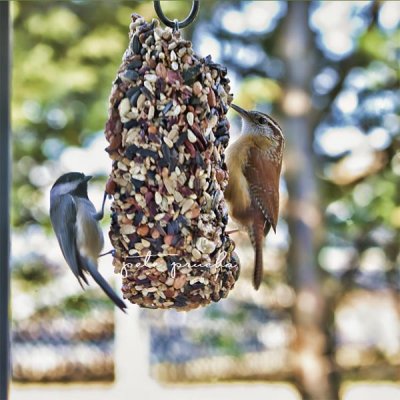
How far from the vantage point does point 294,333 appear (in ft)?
13.9

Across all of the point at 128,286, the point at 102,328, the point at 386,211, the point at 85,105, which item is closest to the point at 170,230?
the point at 128,286

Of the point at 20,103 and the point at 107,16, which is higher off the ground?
the point at 107,16

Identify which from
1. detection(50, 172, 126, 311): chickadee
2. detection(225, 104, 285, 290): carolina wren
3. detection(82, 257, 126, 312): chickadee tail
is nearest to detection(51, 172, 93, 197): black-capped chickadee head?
detection(50, 172, 126, 311): chickadee

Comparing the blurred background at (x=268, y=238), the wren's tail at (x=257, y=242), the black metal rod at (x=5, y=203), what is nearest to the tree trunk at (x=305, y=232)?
the blurred background at (x=268, y=238)

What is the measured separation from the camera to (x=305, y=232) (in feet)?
12.3

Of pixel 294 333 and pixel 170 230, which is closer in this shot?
pixel 170 230

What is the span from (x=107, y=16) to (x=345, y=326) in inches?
92.4

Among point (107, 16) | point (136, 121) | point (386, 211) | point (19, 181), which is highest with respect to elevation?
point (107, 16)

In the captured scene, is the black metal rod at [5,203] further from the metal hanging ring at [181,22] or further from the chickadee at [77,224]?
the metal hanging ring at [181,22]

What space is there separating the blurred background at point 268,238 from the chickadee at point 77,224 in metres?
2.08

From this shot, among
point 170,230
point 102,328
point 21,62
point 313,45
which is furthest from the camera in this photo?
point 102,328

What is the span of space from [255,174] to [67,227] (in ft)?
1.25

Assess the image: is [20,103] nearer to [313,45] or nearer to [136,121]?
[313,45]

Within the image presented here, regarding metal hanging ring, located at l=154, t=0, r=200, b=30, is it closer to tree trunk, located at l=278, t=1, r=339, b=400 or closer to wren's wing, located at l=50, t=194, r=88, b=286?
wren's wing, located at l=50, t=194, r=88, b=286
